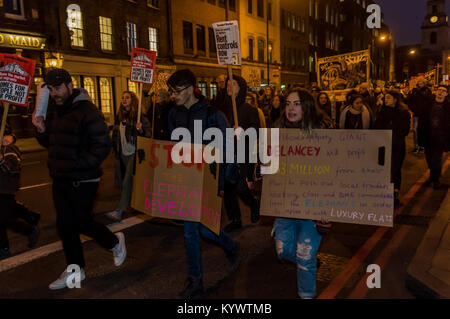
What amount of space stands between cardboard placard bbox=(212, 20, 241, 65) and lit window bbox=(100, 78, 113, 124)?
17.4m

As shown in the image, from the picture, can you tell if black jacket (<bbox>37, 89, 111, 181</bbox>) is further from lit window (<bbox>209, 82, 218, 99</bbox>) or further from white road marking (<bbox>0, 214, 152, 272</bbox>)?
lit window (<bbox>209, 82, 218, 99</bbox>)

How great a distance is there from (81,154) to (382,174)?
8.64 ft

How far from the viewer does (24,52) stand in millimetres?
17969

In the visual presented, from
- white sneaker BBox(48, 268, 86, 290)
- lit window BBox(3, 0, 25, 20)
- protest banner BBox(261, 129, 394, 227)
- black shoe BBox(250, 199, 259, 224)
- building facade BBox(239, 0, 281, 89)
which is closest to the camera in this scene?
protest banner BBox(261, 129, 394, 227)

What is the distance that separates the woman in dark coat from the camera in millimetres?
6582

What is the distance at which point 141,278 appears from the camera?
4.14 m

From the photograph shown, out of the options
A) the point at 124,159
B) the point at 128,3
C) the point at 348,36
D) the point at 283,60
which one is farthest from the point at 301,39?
the point at 124,159

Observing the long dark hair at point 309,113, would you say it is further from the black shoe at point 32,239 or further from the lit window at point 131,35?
the lit window at point 131,35

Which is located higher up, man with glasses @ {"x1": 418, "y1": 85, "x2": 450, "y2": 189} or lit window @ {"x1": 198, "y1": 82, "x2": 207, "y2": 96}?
lit window @ {"x1": 198, "y1": 82, "x2": 207, "y2": 96}

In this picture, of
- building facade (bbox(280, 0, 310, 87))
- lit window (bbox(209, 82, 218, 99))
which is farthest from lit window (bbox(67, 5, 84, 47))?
building facade (bbox(280, 0, 310, 87))

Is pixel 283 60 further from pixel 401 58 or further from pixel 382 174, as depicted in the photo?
pixel 401 58

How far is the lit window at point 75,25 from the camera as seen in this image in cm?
1961

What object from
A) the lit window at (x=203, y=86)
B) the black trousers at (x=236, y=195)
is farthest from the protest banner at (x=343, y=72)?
the lit window at (x=203, y=86)

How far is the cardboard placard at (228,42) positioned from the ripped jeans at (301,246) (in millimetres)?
2376
